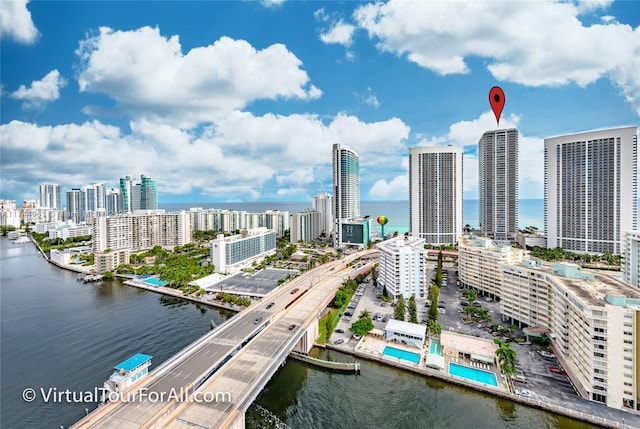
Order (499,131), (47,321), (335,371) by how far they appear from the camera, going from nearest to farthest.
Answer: (335,371) < (47,321) < (499,131)

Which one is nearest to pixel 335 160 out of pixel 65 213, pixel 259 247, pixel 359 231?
pixel 359 231

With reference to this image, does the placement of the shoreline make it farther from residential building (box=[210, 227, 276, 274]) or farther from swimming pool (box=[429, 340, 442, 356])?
residential building (box=[210, 227, 276, 274])

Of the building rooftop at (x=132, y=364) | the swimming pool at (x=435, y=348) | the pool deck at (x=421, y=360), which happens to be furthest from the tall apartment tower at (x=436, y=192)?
the building rooftop at (x=132, y=364)

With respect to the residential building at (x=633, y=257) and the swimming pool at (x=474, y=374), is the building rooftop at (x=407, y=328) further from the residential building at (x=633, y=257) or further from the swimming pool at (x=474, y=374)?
the residential building at (x=633, y=257)

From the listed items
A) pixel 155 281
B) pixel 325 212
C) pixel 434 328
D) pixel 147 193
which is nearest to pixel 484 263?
pixel 434 328

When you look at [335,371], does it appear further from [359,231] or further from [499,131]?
[499,131]

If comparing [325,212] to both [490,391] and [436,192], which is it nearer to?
[436,192]
